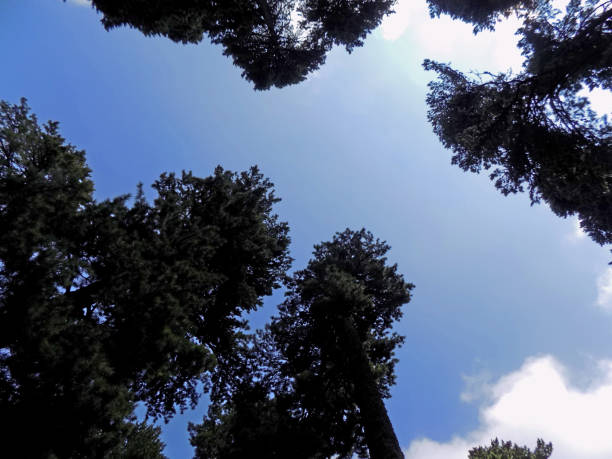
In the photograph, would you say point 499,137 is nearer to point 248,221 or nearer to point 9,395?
point 248,221

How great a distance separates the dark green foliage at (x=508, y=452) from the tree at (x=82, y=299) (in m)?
18.7

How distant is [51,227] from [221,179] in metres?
6.67

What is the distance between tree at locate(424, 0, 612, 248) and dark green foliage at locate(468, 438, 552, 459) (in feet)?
43.8

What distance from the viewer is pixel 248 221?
13812 mm

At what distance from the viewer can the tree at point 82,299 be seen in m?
6.70

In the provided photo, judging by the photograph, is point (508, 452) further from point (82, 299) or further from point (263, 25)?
point (263, 25)

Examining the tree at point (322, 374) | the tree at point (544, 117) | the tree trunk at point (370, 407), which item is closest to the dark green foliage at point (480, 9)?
the tree at point (544, 117)

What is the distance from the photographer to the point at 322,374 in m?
14.1

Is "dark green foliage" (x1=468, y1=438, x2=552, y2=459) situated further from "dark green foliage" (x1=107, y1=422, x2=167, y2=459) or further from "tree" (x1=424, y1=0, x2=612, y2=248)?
"dark green foliage" (x1=107, y1=422, x2=167, y2=459)

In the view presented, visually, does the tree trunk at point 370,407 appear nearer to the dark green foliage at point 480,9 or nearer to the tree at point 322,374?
the tree at point 322,374

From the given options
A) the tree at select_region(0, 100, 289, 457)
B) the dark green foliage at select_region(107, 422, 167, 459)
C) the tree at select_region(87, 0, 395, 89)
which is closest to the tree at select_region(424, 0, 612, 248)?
the tree at select_region(87, 0, 395, 89)

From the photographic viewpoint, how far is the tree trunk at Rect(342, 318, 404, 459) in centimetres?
1004

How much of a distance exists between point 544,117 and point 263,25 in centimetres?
1184

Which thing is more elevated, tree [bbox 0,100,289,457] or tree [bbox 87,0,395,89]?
tree [bbox 87,0,395,89]
